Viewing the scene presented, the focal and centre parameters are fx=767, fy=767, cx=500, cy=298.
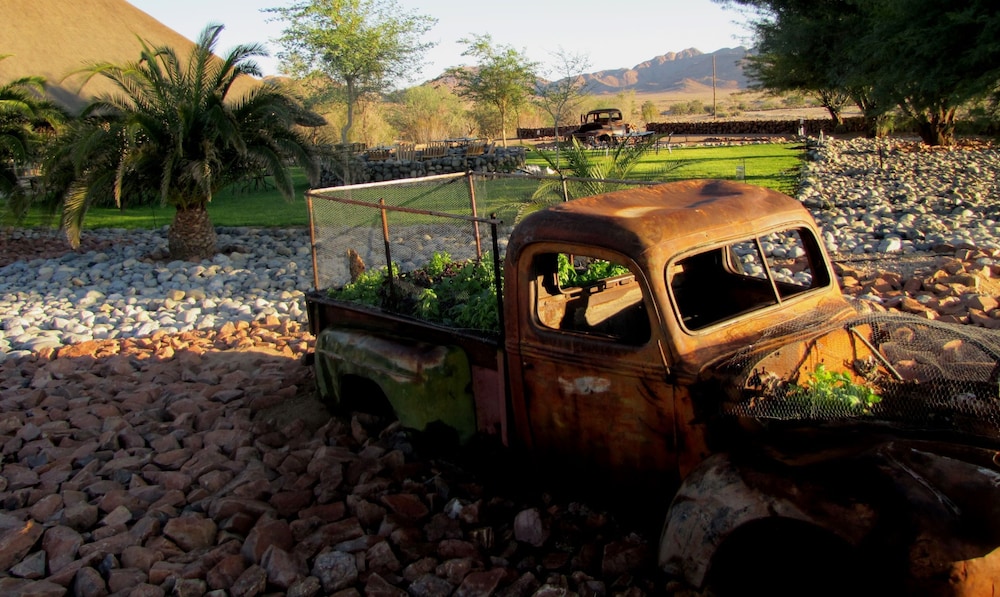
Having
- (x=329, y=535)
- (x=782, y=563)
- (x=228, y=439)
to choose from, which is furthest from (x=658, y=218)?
(x=228, y=439)

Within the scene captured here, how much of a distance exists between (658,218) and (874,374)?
1.12 m

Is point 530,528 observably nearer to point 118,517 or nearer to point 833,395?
point 833,395

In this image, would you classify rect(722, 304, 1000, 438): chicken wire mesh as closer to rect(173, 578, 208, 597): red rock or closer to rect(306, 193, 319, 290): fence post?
rect(173, 578, 208, 597): red rock

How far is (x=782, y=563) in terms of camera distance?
2.96m

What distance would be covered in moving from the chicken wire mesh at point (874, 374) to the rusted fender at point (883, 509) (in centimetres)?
18

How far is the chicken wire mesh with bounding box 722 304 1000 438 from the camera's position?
2662mm

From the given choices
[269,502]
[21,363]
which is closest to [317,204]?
[269,502]

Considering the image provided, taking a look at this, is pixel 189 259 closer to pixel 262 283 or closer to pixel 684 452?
pixel 262 283

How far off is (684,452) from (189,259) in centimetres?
1163

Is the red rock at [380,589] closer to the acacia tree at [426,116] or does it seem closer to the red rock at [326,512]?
the red rock at [326,512]

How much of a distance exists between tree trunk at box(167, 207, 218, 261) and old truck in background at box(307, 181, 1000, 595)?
375 inches

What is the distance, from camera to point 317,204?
6.16 meters

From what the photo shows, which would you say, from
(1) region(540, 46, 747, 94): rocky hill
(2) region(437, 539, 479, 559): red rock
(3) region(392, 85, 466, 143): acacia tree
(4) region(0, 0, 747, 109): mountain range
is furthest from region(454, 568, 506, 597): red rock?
(1) region(540, 46, 747, 94): rocky hill

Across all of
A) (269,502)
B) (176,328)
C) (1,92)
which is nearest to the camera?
(269,502)
